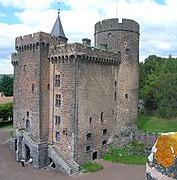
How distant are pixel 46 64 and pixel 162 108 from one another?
90.7 ft

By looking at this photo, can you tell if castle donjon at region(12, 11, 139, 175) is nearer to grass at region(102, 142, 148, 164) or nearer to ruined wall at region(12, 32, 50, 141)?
ruined wall at region(12, 32, 50, 141)

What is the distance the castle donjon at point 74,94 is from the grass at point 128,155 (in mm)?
1146

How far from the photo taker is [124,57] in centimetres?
3006

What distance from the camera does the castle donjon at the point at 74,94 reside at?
25.0m

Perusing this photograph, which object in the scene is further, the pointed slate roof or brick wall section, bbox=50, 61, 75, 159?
the pointed slate roof

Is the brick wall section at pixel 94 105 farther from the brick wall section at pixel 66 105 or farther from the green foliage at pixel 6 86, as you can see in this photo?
the green foliage at pixel 6 86

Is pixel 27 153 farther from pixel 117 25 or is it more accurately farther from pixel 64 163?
pixel 117 25

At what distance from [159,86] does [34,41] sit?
28777mm

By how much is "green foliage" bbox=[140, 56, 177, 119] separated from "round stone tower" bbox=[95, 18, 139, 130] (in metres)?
15.8

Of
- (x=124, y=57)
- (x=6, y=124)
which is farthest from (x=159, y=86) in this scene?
(x=6, y=124)

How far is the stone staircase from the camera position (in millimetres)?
23453

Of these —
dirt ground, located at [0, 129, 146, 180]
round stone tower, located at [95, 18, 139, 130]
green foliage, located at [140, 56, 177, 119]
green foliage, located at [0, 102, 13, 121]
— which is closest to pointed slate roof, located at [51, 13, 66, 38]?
round stone tower, located at [95, 18, 139, 130]

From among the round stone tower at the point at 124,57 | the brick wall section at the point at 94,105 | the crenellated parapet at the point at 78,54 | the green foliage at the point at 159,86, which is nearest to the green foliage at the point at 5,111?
the crenellated parapet at the point at 78,54

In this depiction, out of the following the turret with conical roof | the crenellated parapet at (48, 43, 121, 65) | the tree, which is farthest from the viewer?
the tree
